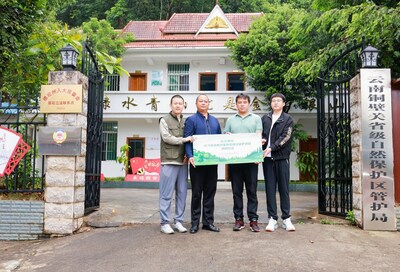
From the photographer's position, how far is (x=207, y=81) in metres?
16.3

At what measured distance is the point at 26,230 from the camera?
493 centimetres

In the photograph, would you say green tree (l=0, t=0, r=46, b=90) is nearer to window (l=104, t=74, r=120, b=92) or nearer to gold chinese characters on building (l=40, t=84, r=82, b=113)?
gold chinese characters on building (l=40, t=84, r=82, b=113)

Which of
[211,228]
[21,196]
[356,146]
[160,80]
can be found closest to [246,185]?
[211,228]

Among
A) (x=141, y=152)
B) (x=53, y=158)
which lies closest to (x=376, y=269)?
(x=53, y=158)

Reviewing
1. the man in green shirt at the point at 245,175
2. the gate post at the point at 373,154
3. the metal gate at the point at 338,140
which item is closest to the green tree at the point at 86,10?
the metal gate at the point at 338,140

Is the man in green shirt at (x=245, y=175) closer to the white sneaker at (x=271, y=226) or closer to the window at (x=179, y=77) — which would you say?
the white sneaker at (x=271, y=226)

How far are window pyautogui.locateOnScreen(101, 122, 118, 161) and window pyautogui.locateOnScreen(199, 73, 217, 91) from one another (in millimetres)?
4474

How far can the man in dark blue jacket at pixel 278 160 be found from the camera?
4.52 metres

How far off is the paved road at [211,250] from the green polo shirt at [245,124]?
1349 millimetres

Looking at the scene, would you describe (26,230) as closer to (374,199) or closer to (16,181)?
(16,181)

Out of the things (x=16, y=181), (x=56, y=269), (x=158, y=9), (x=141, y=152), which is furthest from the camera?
(x=158, y=9)

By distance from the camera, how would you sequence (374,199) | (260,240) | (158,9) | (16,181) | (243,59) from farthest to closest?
(158,9)
(243,59)
(16,181)
(374,199)
(260,240)

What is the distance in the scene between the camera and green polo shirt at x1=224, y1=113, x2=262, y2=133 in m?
4.58

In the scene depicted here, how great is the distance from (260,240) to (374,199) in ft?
5.91
